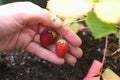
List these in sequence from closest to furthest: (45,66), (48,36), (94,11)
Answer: (94,11)
(48,36)
(45,66)

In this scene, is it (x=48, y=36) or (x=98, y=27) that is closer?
(x=98, y=27)

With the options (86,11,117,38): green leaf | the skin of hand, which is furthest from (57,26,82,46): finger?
(86,11,117,38): green leaf

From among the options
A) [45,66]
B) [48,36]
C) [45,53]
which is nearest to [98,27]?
[48,36]

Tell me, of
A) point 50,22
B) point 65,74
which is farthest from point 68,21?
point 65,74

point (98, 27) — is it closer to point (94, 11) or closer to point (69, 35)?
point (94, 11)

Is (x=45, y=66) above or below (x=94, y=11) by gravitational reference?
below

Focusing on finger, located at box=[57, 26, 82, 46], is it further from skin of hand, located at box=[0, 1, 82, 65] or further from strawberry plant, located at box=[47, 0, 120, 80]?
strawberry plant, located at box=[47, 0, 120, 80]

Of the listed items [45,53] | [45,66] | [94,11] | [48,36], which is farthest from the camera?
[45,66]

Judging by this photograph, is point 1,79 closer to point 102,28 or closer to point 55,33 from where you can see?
point 55,33
